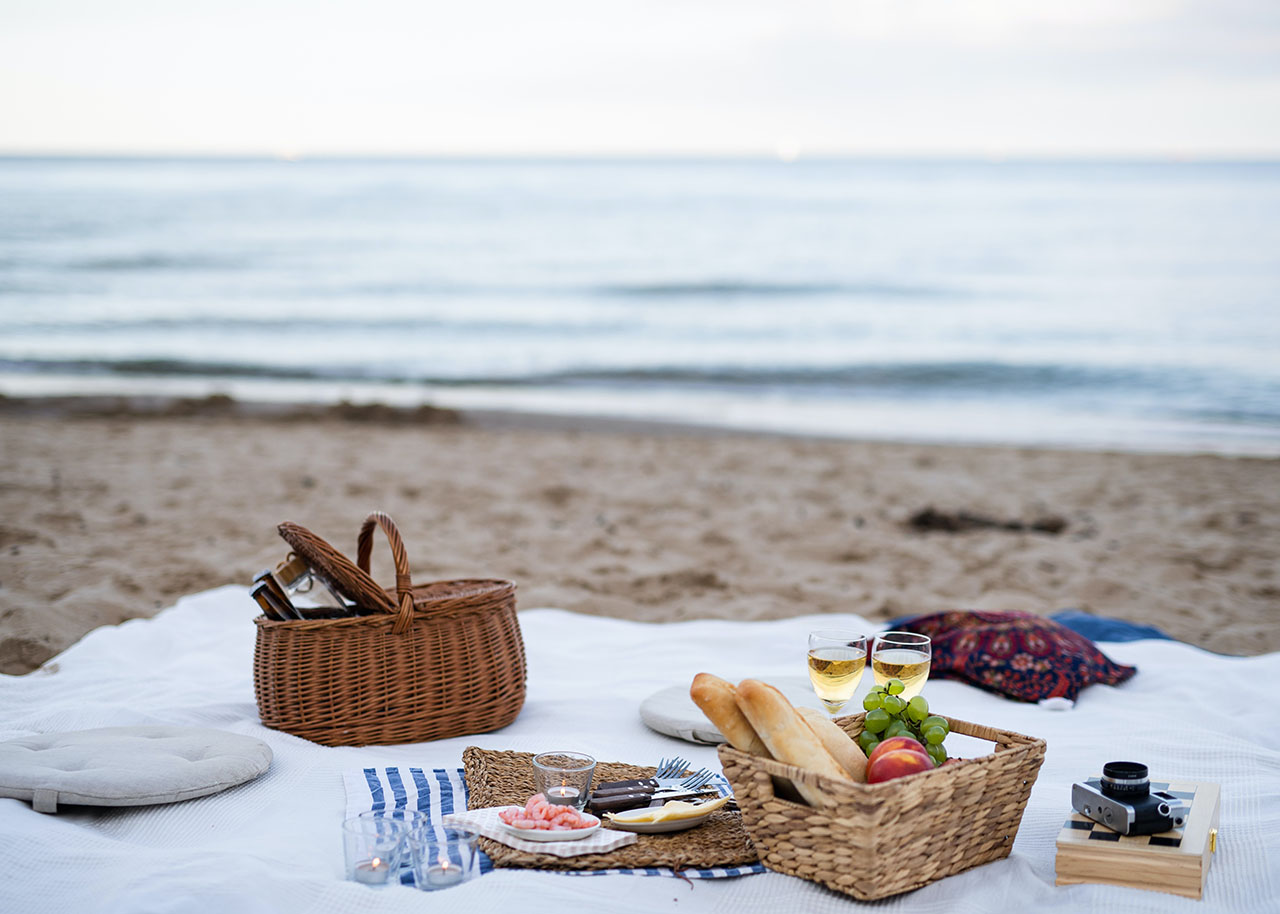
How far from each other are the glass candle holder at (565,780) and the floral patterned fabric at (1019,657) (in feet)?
5.70

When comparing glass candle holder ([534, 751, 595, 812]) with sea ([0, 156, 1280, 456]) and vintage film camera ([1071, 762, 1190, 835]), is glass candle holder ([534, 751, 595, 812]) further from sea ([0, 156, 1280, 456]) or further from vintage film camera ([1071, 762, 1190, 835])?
sea ([0, 156, 1280, 456])

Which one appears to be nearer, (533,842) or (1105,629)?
(533,842)

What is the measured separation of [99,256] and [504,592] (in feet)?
85.8

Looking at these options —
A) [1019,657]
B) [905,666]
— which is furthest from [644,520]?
[905,666]

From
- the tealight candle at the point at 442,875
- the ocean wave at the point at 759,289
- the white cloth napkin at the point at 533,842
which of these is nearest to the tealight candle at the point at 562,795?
the white cloth napkin at the point at 533,842

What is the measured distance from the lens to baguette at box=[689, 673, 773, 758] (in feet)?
7.76

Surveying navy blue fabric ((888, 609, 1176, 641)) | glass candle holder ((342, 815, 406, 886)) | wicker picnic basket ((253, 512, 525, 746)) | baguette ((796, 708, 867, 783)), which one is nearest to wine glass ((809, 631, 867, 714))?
baguette ((796, 708, 867, 783))

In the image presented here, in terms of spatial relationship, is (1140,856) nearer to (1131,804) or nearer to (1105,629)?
(1131,804)

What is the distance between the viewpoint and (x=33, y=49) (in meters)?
22.9

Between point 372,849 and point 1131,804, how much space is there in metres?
1.63

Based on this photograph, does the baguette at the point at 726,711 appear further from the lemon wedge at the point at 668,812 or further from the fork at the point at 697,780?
the fork at the point at 697,780

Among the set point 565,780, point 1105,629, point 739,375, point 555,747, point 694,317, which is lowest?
point 555,747

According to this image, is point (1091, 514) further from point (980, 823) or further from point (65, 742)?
point (65, 742)

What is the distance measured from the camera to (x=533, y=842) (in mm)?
2516
